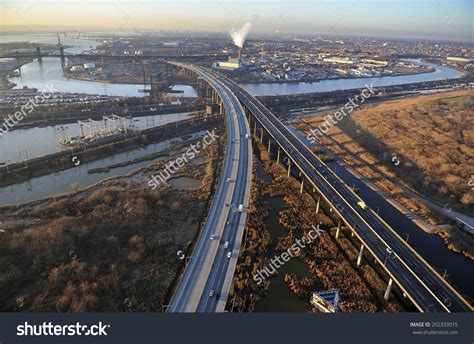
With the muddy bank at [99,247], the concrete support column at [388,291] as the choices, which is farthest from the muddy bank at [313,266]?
the muddy bank at [99,247]

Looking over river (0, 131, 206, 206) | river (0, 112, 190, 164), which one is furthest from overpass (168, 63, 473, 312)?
river (0, 112, 190, 164)

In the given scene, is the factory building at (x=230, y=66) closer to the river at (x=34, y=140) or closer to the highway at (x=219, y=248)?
the river at (x=34, y=140)

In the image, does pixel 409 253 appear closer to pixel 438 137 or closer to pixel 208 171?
pixel 208 171

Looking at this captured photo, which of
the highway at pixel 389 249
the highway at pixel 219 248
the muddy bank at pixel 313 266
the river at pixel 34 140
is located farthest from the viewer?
the river at pixel 34 140

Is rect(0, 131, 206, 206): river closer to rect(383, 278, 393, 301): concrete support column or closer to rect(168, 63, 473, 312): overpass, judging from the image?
rect(168, 63, 473, 312): overpass

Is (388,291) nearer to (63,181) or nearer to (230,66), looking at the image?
(63,181)

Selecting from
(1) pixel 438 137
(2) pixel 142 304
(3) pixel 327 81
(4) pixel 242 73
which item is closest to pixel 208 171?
(2) pixel 142 304

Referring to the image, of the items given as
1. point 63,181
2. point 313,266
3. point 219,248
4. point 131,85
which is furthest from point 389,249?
point 131,85
